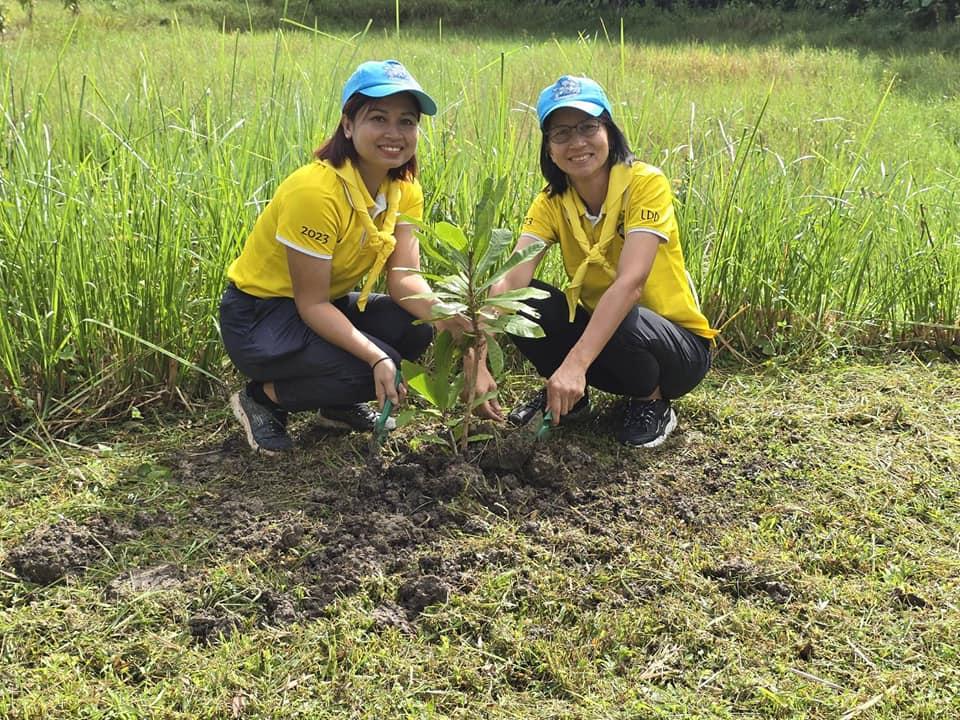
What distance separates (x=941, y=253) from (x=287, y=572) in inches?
101

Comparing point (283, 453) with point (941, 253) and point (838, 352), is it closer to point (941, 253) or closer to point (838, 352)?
point (838, 352)

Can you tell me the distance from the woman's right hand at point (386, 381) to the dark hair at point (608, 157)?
0.68 meters

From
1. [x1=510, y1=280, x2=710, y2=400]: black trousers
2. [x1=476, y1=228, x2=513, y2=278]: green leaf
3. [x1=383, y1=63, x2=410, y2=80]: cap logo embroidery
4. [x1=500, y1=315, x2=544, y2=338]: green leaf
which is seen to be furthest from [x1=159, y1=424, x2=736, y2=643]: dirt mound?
[x1=383, y1=63, x2=410, y2=80]: cap logo embroidery

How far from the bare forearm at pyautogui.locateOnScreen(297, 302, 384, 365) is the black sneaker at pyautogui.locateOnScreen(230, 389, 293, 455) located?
32cm

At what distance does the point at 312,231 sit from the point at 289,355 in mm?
358

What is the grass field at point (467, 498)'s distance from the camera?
1527mm

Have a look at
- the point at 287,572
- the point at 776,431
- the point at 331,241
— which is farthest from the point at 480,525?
the point at 776,431

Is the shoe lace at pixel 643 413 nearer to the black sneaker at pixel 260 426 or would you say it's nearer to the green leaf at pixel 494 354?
the green leaf at pixel 494 354

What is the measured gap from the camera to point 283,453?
2279 millimetres

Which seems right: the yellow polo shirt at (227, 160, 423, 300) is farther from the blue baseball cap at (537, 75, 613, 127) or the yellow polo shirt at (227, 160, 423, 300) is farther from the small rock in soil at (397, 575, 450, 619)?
the small rock in soil at (397, 575, 450, 619)

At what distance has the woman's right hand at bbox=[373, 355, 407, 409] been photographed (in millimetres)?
2105

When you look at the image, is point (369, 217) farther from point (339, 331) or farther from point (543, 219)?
point (543, 219)

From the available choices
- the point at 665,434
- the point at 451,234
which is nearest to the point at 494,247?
the point at 451,234

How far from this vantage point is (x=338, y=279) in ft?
7.66
